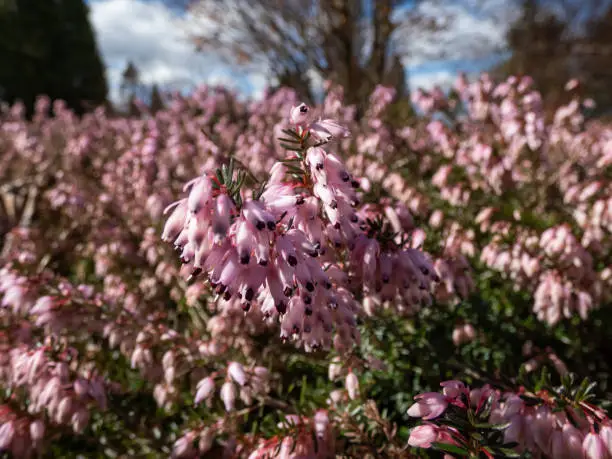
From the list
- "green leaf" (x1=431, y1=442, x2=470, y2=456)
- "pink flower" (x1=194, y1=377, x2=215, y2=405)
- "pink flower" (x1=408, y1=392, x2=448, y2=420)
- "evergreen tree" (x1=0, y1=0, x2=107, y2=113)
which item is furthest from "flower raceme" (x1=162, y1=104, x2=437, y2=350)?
"evergreen tree" (x1=0, y1=0, x2=107, y2=113)

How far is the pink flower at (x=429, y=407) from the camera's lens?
1.47 m

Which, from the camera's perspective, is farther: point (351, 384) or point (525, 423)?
point (351, 384)

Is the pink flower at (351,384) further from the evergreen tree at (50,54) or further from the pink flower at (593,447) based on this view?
the evergreen tree at (50,54)

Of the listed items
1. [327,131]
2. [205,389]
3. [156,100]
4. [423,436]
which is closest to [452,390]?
[423,436]

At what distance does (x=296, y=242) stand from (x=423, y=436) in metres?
0.73

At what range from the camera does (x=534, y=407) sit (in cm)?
171

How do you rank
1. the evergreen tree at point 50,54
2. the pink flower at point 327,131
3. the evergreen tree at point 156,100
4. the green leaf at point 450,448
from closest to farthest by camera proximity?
the green leaf at point 450,448
the pink flower at point 327,131
the evergreen tree at point 156,100
the evergreen tree at point 50,54

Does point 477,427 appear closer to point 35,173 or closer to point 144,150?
point 144,150

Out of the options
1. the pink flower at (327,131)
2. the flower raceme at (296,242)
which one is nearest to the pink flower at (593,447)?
the flower raceme at (296,242)

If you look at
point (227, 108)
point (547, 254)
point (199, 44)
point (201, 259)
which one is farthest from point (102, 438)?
point (199, 44)

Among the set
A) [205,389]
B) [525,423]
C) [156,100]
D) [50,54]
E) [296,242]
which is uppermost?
[296,242]

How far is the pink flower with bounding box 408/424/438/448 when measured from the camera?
1391 mm

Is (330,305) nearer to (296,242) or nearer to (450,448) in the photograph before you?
(296,242)

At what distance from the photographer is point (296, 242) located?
139cm
